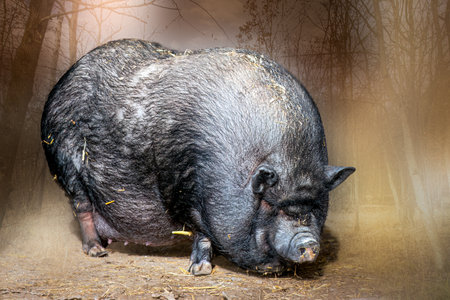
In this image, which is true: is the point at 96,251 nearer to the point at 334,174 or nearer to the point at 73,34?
the point at 334,174

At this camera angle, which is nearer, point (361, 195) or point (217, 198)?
point (217, 198)

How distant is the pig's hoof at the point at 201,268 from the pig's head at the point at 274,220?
0.21 m

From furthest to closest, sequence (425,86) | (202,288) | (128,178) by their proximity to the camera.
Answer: (425,86) → (128,178) → (202,288)

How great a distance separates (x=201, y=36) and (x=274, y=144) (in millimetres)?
2428

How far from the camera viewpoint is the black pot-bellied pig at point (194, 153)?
3.26m

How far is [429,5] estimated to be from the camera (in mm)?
4281

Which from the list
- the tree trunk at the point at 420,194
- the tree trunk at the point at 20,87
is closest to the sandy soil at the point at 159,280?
the tree trunk at the point at 420,194

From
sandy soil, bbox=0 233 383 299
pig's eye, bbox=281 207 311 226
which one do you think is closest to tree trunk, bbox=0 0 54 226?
sandy soil, bbox=0 233 383 299

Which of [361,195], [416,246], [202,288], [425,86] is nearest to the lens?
[202,288]

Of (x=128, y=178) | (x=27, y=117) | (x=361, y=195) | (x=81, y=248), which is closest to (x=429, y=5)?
(x=361, y=195)

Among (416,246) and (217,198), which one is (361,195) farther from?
(217,198)

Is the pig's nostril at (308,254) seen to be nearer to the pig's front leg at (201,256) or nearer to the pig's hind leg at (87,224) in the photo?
the pig's front leg at (201,256)

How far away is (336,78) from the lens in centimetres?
500

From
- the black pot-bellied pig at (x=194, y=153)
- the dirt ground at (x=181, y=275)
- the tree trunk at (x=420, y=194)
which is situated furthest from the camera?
the tree trunk at (x=420, y=194)
